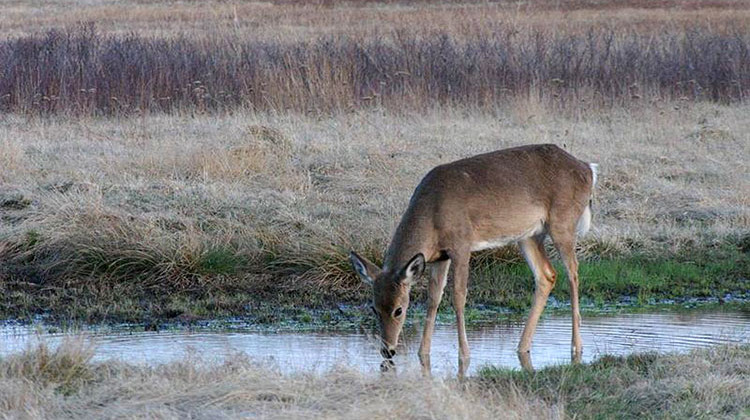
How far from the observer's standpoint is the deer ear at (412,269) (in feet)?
26.1

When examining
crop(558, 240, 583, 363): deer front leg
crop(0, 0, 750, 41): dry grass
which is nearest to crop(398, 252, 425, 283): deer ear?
crop(558, 240, 583, 363): deer front leg

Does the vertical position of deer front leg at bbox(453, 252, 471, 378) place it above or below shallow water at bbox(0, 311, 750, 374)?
above

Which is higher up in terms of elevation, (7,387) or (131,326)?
(7,387)

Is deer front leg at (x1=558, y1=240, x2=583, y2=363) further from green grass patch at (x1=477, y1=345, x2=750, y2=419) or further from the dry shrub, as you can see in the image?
the dry shrub

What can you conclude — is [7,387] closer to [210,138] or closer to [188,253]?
[188,253]

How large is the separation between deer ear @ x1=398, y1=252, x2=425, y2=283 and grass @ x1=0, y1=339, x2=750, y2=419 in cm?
90

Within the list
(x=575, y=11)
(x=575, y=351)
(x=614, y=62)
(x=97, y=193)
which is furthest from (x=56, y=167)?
(x=575, y=11)

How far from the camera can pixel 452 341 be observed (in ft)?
30.3

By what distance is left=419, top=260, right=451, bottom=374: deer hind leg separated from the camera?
8.54m

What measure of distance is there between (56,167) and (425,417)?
8.83 m

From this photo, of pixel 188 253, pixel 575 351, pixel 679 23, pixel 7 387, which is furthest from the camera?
pixel 679 23

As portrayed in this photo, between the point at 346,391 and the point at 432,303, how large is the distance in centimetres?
259

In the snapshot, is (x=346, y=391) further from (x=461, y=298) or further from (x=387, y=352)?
(x=461, y=298)

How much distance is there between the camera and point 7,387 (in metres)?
6.23
